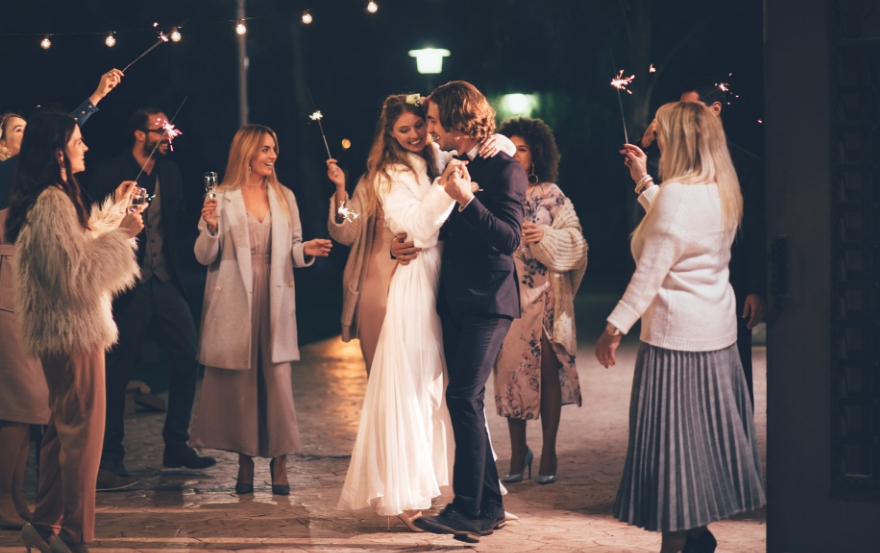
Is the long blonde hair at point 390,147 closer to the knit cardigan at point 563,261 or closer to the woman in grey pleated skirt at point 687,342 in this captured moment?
the knit cardigan at point 563,261

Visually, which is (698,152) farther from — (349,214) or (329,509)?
(329,509)

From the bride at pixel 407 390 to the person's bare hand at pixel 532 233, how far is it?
826 mm

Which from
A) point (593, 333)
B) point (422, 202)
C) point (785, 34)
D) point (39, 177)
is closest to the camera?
point (785, 34)

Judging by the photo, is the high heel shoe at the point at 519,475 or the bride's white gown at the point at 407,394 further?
the high heel shoe at the point at 519,475

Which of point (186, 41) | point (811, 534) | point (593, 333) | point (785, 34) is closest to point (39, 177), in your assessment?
point (785, 34)

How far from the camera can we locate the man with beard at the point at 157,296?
5.82m

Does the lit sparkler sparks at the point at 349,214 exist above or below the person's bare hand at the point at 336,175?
below

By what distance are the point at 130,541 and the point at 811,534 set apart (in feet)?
9.80

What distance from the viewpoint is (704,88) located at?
499 cm

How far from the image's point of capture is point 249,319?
5.34m

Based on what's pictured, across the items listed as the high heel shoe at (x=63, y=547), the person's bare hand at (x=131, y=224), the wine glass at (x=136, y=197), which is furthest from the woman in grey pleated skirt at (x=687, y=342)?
the high heel shoe at (x=63, y=547)

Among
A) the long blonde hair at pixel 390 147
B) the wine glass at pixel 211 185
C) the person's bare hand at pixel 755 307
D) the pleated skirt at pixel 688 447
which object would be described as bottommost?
the pleated skirt at pixel 688 447

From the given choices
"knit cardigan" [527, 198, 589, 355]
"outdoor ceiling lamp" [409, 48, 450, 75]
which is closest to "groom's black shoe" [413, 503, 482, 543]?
"knit cardigan" [527, 198, 589, 355]

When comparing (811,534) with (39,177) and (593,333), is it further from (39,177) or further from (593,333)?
(593,333)
